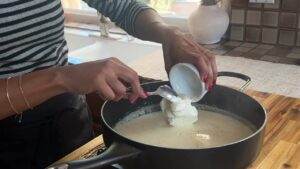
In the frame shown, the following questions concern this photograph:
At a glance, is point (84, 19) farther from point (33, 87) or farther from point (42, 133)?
point (33, 87)

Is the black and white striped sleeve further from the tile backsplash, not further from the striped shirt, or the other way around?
the tile backsplash

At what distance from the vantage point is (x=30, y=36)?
966mm

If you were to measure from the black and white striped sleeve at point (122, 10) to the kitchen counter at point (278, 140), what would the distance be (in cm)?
34

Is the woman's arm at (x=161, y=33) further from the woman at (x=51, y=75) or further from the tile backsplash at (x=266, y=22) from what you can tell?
the tile backsplash at (x=266, y=22)

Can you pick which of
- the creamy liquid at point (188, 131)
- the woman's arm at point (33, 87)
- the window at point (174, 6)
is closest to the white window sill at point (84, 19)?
the window at point (174, 6)

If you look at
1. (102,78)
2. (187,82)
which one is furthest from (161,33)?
(102,78)

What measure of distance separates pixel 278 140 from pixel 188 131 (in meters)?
0.23

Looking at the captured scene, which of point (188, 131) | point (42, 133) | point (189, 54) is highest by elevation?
point (189, 54)

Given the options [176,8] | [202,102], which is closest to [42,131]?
[202,102]

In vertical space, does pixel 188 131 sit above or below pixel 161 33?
below

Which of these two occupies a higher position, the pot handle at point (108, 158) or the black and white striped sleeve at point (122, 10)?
the black and white striped sleeve at point (122, 10)

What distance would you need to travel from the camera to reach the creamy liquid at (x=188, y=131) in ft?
2.44

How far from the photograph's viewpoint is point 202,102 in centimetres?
94

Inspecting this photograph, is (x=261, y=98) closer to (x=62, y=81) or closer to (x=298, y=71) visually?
(x=298, y=71)
